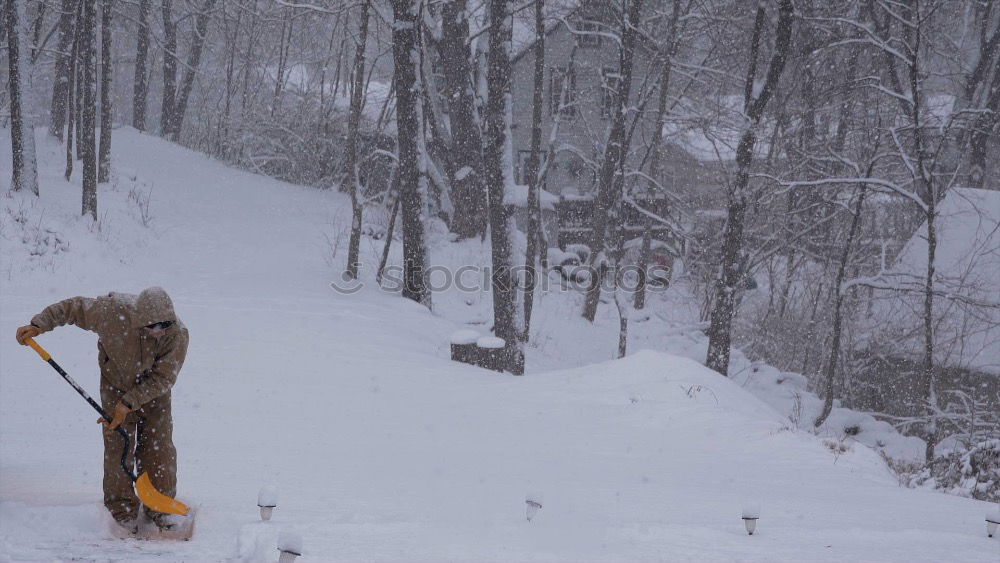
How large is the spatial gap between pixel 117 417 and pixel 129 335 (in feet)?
1.51

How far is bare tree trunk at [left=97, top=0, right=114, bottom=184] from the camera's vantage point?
19781 millimetres

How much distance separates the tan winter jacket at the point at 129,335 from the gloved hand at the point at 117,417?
9 cm

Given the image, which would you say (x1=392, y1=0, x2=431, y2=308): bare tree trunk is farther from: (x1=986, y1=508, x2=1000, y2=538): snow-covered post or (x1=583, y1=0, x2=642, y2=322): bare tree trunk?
(x1=986, y1=508, x2=1000, y2=538): snow-covered post

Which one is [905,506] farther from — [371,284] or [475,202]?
[475,202]

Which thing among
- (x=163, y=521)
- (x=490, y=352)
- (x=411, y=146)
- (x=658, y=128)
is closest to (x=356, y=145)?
(x=411, y=146)

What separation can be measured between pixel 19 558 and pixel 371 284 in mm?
13972

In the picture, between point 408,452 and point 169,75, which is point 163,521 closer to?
point 408,452

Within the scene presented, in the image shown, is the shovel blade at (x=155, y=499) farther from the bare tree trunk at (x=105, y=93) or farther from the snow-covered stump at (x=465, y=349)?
the bare tree trunk at (x=105, y=93)

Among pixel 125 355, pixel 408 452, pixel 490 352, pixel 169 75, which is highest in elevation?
pixel 169 75

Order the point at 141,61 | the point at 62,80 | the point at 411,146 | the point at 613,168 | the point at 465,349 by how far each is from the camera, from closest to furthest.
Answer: the point at 465,349, the point at 411,146, the point at 613,168, the point at 62,80, the point at 141,61

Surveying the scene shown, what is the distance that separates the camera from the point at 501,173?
13.6 m

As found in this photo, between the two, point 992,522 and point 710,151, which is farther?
point 710,151

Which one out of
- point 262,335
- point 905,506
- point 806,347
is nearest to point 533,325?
point 806,347

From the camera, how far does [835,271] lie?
2230cm
